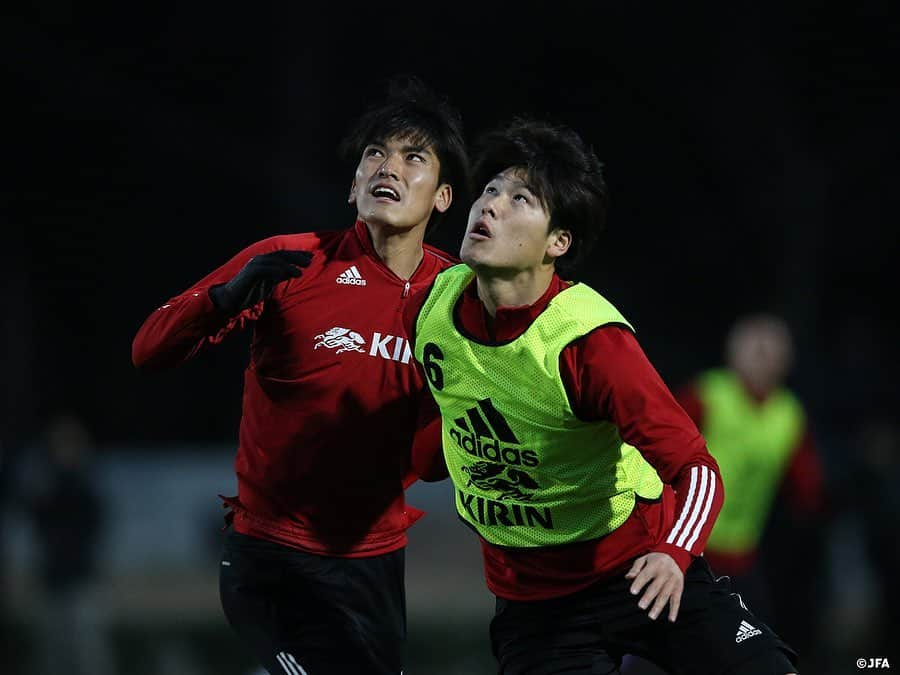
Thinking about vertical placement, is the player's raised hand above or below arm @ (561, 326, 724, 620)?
below

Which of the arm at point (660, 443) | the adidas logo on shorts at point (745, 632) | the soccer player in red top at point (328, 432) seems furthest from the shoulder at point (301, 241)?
the adidas logo on shorts at point (745, 632)

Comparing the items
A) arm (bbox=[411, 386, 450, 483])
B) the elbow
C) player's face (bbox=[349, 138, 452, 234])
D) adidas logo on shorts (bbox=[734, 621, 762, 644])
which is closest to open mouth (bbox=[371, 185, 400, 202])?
player's face (bbox=[349, 138, 452, 234])

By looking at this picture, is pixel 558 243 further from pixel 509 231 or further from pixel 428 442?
pixel 428 442

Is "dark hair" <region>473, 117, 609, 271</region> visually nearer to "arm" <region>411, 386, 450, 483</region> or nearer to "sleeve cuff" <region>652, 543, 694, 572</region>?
"arm" <region>411, 386, 450, 483</region>

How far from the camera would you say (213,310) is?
160 inches

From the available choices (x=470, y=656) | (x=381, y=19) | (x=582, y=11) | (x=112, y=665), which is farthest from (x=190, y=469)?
(x=582, y=11)

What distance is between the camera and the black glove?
13.1ft

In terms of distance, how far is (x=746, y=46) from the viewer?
1916 centimetres

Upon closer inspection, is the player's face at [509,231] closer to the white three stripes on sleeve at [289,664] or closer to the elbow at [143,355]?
the elbow at [143,355]

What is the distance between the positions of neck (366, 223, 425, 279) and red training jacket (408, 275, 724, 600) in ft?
1.87

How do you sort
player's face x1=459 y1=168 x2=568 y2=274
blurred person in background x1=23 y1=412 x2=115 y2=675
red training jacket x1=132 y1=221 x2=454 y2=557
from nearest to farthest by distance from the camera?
player's face x1=459 y1=168 x2=568 y2=274 < red training jacket x1=132 y1=221 x2=454 y2=557 < blurred person in background x1=23 y1=412 x2=115 y2=675

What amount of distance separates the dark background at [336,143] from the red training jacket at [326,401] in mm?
12600

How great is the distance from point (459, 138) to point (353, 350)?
85 cm

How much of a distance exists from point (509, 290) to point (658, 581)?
937 mm
